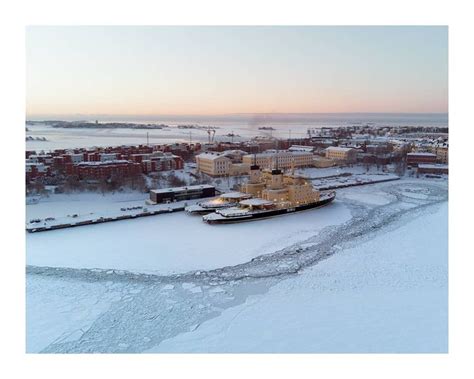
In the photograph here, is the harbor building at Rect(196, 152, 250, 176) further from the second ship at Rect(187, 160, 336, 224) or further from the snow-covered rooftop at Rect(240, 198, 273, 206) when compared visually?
the snow-covered rooftop at Rect(240, 198, 273, 206)

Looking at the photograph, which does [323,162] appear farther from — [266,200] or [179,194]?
[179,194]

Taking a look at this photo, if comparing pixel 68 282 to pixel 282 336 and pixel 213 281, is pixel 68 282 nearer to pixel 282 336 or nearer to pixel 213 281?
pixel 213 281

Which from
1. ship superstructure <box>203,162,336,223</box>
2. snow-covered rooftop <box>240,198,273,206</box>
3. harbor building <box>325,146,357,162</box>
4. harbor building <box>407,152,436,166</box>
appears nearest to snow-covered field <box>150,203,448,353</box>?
ship superstructure <box>203,162,336,223</box>

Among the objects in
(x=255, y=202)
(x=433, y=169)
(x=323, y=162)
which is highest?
(x=323, y=162)

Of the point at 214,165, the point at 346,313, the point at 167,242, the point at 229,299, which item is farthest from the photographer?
the point at 214,165

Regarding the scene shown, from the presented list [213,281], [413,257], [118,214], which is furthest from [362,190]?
[213,281]

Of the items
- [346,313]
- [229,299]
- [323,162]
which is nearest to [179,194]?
[229,299]

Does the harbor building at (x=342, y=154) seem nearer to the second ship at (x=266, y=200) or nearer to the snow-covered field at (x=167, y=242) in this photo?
the second ship at (x=266, y=200)
